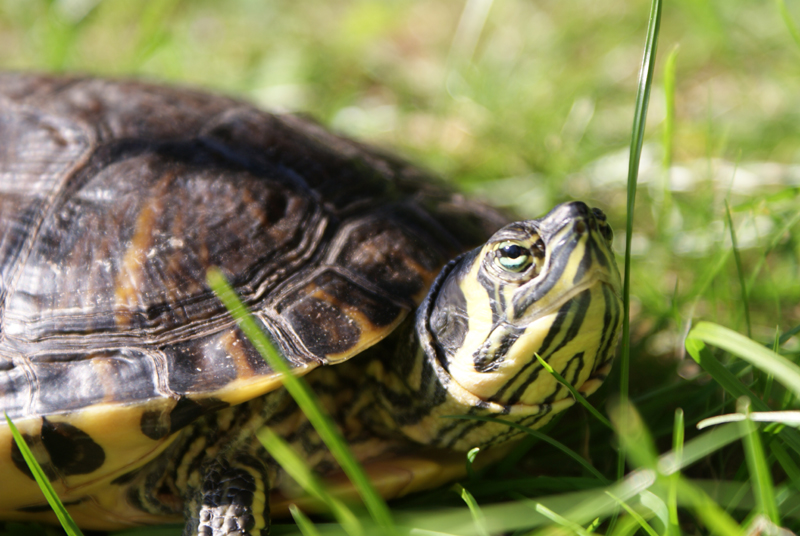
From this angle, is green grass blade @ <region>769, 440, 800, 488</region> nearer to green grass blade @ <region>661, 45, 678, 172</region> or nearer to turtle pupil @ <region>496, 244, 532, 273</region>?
turtle pupil @ <region>496, 244, 532, 273</region>

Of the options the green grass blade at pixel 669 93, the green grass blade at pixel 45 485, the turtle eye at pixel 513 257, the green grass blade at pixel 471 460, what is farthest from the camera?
the green grass blade at pixel 669 93

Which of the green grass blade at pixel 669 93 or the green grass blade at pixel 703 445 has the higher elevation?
the green grass blade at pixel 669 93

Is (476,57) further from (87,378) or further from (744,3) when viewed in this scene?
(87,378)

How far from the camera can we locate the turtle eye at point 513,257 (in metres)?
1.34

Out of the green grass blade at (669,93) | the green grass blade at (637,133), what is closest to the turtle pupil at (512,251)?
the green grass blade at (637,133)

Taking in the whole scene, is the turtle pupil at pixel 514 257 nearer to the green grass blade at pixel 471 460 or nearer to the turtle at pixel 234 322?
the turtle at pixel 234 322

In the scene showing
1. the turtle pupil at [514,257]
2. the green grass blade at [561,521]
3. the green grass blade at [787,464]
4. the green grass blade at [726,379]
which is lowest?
the green grass blade at [561,521]

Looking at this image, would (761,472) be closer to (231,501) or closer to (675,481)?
(675,481)

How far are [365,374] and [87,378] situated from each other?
2.35ft

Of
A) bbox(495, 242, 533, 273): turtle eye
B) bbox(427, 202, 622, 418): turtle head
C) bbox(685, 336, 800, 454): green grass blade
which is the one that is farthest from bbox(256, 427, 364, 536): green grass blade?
bbox(685, 336, 800, 454): green grass blade

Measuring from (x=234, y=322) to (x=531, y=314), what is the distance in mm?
747

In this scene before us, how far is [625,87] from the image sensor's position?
12.4 ft

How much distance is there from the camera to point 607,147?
3.08 meters

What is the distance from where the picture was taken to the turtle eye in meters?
1.34
